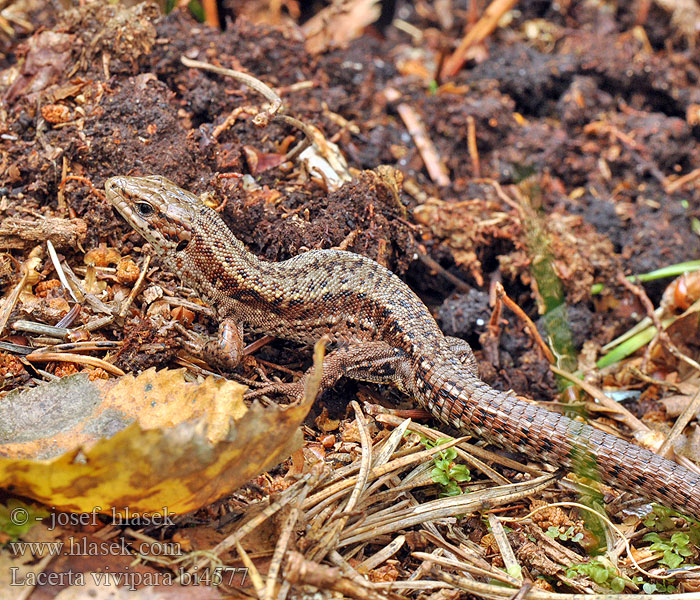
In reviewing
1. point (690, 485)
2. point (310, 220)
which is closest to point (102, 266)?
point (310, 220)

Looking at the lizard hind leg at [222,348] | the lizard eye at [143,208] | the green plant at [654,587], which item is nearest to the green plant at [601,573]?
the green plant at [654,587]

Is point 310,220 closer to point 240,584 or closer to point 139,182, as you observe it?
point 139,182

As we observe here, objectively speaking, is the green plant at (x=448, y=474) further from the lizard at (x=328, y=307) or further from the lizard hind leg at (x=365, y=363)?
the lizard hind leg at (x=365, y=363)

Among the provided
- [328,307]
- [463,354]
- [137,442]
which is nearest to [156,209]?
[328,307]

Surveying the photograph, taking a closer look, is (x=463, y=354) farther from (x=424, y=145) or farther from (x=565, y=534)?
(x=424, y=145)

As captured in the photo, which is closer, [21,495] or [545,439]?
[21,495]
